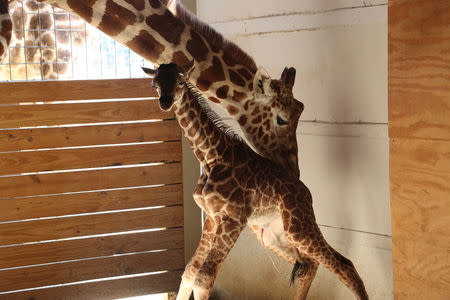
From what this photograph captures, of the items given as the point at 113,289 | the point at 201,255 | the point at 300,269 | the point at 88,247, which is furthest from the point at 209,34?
the point at 113,289

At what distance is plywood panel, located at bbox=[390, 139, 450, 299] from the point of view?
2.38 meters

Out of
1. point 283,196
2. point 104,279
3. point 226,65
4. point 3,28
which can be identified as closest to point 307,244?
point 283,196

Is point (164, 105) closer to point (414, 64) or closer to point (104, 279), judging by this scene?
point (414, 64)

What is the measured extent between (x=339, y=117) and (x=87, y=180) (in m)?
1.80

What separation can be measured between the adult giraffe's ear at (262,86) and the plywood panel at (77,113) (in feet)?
4.54

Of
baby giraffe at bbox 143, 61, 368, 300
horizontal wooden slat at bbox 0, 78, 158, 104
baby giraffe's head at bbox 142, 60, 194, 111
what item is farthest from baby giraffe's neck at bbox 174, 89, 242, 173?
horizontal wooden slat at bbox 0, 78, 158, 104

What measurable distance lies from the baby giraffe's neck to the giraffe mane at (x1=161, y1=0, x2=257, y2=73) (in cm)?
38

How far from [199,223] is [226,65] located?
169cm

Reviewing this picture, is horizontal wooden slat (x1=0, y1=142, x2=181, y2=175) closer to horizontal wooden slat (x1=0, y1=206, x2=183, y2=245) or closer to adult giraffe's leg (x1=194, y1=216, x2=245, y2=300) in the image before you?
horizontal wooden slat (x1=0, y1=206, x2=183, y2=245)

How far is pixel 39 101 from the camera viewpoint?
4098 mm

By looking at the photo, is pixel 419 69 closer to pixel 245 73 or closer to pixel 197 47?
pixel 245 73

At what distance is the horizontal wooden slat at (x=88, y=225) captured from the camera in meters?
4.11

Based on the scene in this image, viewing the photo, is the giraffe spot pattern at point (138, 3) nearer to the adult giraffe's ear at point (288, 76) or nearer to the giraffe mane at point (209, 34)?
the giraffe mane at point (209, 34)

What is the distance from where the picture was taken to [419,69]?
2.39 m
